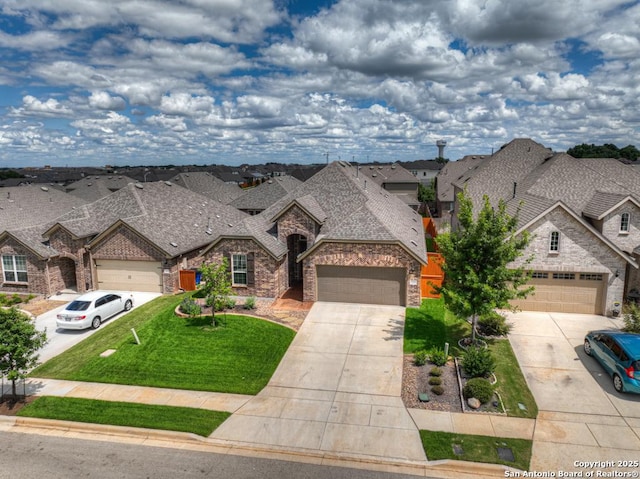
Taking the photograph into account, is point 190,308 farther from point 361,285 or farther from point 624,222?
point 624,222

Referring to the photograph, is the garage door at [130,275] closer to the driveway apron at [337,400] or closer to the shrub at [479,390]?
the driveway apron at [337,400]

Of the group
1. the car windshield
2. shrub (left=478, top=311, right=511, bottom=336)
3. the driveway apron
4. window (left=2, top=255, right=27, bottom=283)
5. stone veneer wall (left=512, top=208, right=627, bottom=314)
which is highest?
stone veneer wall (left=512, top=208, right=627, bottom=314)

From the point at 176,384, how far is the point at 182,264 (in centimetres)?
1225

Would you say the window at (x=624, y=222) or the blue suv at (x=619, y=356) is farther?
the window at (x=624, y=222)

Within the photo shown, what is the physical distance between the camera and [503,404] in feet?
46.6

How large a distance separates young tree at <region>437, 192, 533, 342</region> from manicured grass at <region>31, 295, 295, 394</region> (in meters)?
7.74

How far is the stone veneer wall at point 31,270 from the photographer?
25.6m

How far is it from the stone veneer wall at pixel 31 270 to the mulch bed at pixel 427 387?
70.6 ft

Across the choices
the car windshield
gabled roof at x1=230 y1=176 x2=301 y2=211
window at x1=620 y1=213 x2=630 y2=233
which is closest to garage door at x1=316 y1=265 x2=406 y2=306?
window at x1=620 y1=213 x2=630 y2=233

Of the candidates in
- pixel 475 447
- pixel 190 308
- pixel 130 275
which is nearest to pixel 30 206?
pixel 130 275

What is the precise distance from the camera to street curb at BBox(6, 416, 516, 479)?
11.3m

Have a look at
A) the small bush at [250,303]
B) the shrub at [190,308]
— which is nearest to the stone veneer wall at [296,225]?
the small bush at [250,303]

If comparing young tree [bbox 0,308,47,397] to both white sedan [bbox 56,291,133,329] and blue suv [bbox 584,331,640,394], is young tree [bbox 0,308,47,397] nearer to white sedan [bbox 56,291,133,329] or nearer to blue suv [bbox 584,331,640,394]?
white sedan [bbox 56,291,133,329]

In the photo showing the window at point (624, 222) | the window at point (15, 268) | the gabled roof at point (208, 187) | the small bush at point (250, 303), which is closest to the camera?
the window at point (624, 222)
